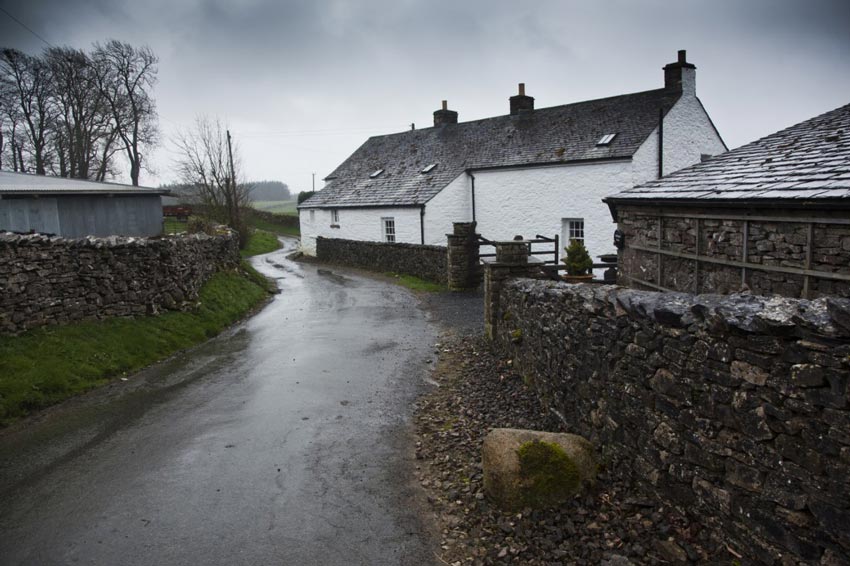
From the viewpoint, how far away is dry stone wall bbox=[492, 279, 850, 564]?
3.56 m

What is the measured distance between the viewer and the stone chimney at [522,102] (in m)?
30.5

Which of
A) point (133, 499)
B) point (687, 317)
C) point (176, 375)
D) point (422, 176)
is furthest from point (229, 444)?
point (422, 176)

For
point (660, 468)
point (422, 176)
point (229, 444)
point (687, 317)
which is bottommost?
point (229, 444)

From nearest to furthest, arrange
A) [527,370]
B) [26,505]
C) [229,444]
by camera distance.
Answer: [26,505]
[229,444]
[527,370]

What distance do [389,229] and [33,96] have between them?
990 inches

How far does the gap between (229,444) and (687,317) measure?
6.01 m

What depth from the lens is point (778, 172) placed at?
9148 mm

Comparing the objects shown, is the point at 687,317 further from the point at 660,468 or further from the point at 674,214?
the point at 674,214

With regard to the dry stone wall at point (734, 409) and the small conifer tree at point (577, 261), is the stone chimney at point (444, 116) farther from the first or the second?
the dry stone wall at point (734, 409)

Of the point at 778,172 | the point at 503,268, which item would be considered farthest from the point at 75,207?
the point at 778,172

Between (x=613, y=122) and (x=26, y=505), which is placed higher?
(x=613, y=122)

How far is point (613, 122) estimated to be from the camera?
82.3 ft

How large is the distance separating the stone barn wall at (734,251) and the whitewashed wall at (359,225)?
1657 cm

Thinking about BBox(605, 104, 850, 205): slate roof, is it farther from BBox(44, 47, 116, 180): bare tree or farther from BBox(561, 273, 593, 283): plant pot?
BBox(44, 47, 116, 180): bare tree
